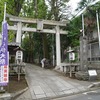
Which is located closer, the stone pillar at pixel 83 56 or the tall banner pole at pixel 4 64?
the tall banner pole at pixel 4 64

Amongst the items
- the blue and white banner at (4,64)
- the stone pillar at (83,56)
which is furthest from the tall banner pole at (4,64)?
the stone pillar at (83,56)

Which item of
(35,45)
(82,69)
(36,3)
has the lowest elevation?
(82,69)

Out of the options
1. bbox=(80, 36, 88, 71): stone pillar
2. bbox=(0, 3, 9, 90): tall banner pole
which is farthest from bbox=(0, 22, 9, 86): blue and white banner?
bbox=(80, 36, 88, 71): stone pillar

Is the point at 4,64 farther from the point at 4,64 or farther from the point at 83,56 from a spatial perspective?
the point at 83,56

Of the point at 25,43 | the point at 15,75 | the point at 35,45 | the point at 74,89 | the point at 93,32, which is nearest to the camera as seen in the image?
the point at 74,89

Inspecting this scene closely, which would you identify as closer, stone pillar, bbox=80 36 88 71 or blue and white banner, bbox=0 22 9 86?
blue and white banner, bbox=0 22 9 86

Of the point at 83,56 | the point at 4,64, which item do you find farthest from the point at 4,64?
the point at 83,56

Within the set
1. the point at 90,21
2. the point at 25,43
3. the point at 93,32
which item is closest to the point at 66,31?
the point at 90,21

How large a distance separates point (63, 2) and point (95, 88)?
18991mm

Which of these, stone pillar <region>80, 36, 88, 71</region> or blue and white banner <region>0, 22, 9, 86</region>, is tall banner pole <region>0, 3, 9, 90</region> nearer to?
blue and white banner <region>0, 22, 9, 86</region>

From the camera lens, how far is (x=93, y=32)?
2817 cm

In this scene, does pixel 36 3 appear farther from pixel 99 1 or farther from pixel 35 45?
pixel 99 1

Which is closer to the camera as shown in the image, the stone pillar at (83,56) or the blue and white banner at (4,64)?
the blue and white banner at (4,64)

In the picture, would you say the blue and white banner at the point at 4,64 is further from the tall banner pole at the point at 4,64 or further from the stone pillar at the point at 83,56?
the stone pillar at the point at 83,56
